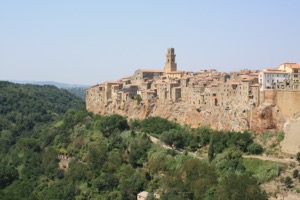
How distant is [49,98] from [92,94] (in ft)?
163

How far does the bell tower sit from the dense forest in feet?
45.7

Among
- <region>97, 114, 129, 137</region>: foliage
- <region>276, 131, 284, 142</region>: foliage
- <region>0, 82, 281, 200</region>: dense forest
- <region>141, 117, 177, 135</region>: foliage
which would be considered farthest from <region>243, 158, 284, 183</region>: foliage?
<region>97, 114, 129, 137</region>: foliage

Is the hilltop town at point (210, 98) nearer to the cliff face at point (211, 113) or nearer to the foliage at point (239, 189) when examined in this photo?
the cliff face at point (211, 113)

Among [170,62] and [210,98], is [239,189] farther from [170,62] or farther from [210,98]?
[170,62]

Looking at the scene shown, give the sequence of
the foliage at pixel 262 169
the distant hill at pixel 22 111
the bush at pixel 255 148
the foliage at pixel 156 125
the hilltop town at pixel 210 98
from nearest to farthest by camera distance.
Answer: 1. the foliage at pixel 262 169
2. the bush at pixel 255 148
3. the hilltop town at pixel 210 98
4. the foliage at pixel 156 125
5. the distant hill at pixel 22 111

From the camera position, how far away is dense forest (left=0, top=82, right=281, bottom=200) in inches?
1426

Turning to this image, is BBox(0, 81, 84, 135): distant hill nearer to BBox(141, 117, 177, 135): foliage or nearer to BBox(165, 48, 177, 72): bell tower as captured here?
BBox(165, 48, 177, 72): bell tower

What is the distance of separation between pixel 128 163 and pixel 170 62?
2421 cm

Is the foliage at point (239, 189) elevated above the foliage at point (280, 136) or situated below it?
below

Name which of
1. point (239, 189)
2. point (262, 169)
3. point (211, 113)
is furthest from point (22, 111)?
point (239, 189)

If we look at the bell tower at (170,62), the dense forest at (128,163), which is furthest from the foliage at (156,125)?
the bell tower at (170,62)

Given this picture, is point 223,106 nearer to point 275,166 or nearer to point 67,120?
point 275,166

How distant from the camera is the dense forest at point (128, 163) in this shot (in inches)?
1426

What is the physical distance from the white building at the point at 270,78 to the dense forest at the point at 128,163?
5.45 meters
